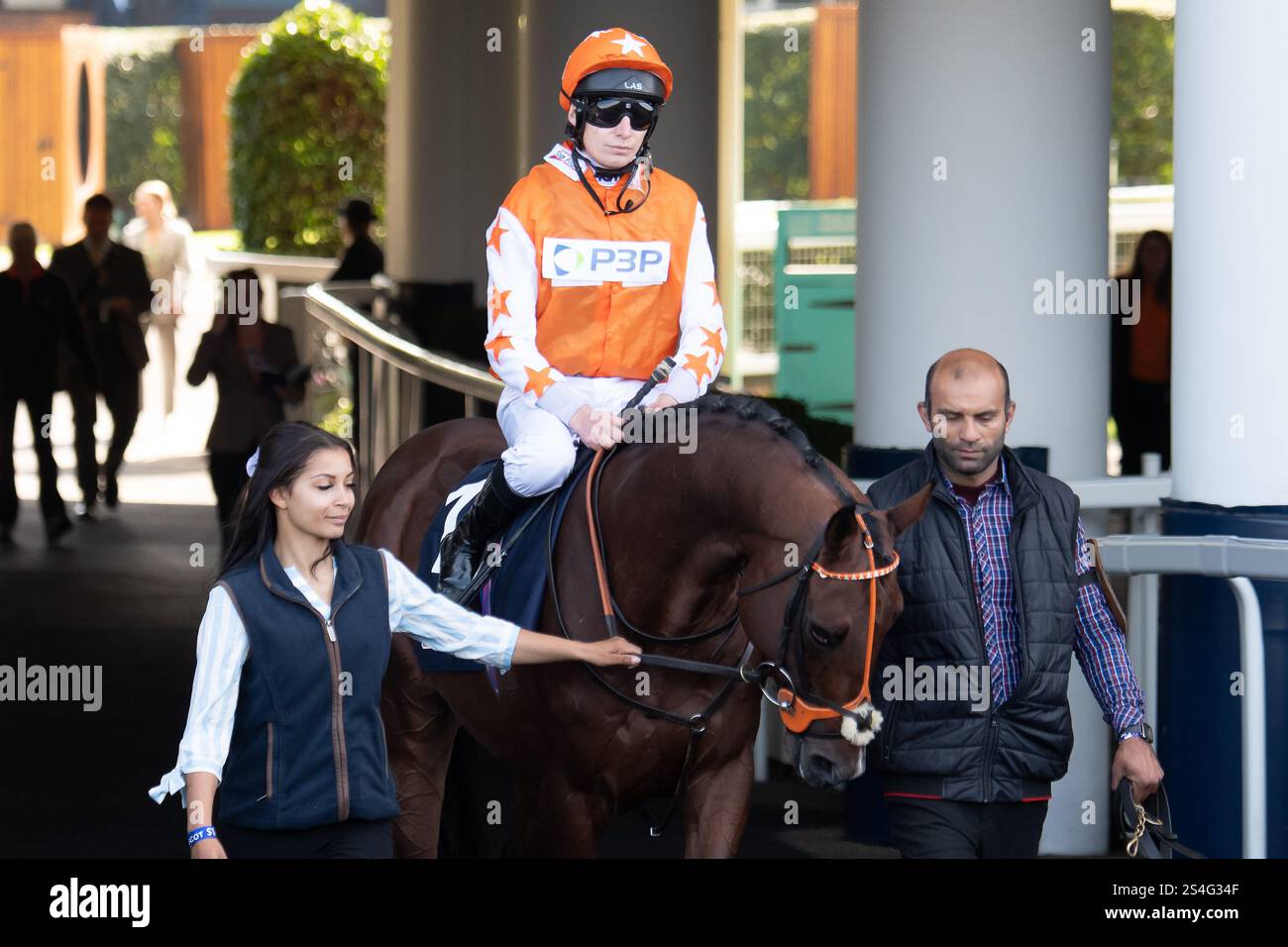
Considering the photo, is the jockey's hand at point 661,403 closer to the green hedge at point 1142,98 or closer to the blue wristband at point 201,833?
the blue wristband at point 201,833

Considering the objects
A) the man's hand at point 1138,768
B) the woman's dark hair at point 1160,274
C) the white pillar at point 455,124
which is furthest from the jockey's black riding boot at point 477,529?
the white pillar at point 455,124

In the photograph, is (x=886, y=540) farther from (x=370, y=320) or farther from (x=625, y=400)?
(x=370, y=320)

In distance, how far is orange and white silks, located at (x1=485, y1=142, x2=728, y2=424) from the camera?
4.51m

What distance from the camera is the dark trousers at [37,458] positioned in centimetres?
1100

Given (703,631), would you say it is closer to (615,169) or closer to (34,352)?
(615,169)

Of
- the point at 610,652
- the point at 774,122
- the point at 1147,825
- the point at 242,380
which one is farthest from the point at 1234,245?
the point at 774,122

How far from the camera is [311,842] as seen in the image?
3.70 m

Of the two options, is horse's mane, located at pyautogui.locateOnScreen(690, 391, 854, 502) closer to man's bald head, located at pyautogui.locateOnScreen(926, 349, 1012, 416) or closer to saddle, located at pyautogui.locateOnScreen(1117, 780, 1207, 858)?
man's bald head, located at pyautogui.locateOnScreen(926, 349, 1012, 416)

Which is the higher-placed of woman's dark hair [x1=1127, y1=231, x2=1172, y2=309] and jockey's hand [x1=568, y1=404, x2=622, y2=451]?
woman's dark hair [x1=1127, y1=231, x2=1172, y2=309]

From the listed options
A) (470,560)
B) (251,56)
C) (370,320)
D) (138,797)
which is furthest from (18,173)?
(470,560)

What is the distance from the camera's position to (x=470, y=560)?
4672 millimetres

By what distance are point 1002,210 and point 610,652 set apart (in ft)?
8.73

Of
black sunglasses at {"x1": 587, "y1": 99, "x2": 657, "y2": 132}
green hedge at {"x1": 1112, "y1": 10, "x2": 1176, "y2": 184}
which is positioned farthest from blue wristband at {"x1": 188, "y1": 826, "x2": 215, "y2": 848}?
green hedge at {"x1": 1112, "y1": 10, "x2": 1176, "y2": 184}

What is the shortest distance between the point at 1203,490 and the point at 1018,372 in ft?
4.06
